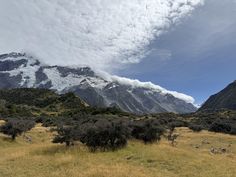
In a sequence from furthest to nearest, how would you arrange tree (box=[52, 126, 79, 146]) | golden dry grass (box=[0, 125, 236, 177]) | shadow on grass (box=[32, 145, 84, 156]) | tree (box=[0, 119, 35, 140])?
tree (box=[0, 119, 35, 140]), tree (box=[52, 126, 79, 146]), shadow on grass (box=[32, 145, 84, 156]), golden dry grass (box=[0, 125, 236, 177])

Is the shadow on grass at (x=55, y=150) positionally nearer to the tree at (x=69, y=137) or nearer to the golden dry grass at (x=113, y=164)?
the golden dry grass at (x=113, y=164)

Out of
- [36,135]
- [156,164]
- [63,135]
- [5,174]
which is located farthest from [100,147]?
[36,135]

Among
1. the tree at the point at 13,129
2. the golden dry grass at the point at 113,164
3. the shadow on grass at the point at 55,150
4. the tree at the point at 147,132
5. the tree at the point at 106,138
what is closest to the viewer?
the golden dry grass at the point at 113,164

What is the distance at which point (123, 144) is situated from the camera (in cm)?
3105

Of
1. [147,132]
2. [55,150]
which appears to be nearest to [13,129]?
[55,150]

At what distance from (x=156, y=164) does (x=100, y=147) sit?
26.7 feet

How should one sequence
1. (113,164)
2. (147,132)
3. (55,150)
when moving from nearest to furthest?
1. (113,164)
2. (55,150)
3. (147,132)

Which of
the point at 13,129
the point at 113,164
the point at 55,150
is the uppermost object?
the point at 13,129

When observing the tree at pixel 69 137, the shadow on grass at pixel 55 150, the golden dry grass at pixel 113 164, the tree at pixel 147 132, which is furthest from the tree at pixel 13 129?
the tree at pixel 147 132

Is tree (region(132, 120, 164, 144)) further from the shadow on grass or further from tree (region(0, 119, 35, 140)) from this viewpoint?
tree (region(0, 119, 35, 140))

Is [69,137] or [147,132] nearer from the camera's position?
[69,137]

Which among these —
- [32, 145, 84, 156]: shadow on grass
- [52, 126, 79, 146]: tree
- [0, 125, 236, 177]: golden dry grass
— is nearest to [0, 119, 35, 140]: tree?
[52, 126, 79, 146]: tree

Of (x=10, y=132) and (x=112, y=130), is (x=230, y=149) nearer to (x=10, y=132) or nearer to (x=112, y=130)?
(x=112, y=130)

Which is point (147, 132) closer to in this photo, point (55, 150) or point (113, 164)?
point (55, 150)
